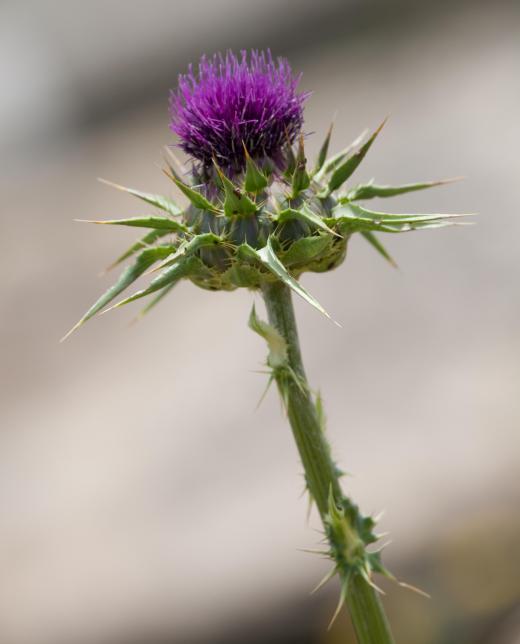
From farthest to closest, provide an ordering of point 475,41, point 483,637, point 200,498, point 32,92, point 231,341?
point 32,92, point 475,41, point 231,341, point 200,498, point 483,637

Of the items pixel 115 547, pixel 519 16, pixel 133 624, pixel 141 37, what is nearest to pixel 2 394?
pixel 115 547

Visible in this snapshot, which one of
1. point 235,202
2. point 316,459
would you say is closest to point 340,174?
point 235,202

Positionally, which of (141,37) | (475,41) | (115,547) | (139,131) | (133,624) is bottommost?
(133,624)

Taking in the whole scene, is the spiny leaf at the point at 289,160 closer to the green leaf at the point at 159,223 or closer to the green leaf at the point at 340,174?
the green leaf at the point at 340,174

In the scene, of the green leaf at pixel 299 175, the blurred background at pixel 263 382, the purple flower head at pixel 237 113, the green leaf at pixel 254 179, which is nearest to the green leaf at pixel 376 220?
the green leaf at pixel 299 175

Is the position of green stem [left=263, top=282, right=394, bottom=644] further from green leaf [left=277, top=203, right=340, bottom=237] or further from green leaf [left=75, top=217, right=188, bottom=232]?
green leaf [left=75, top=217, right=188, bottom=232]

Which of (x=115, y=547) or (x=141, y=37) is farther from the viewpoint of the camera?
(x=141, y=37)

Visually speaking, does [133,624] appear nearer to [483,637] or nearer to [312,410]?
[483,637]
